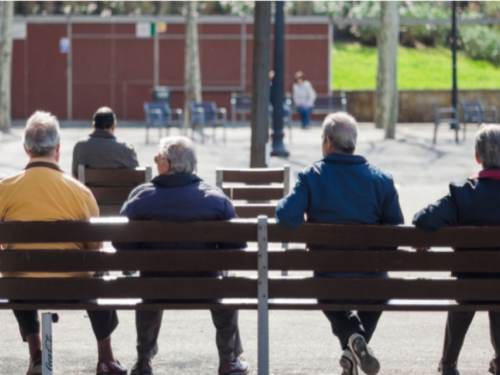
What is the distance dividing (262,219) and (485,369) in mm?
1814

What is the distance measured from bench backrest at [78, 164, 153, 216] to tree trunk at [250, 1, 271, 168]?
352 cm

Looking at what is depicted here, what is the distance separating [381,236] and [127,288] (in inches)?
48.0

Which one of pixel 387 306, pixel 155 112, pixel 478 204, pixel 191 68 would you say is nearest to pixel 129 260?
pixel 387 306

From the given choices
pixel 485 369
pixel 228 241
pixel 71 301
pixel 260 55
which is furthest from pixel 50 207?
pixel 260 55

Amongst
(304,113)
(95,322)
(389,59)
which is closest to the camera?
(95,322)

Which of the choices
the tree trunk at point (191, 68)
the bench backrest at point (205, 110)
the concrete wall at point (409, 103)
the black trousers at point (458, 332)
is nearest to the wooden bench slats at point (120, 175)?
the black trousers at point (458, 332)

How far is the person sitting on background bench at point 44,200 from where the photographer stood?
510 centimetres

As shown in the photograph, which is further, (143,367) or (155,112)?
(155,112)

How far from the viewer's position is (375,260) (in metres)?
4.83

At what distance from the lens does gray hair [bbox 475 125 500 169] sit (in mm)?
5129

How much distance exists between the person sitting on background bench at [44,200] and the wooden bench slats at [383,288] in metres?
0.97

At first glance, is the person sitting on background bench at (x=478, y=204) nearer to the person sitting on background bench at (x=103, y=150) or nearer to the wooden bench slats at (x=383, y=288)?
the wooden bench slats at (x=383, y=288)

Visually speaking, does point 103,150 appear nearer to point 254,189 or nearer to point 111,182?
point 111,182

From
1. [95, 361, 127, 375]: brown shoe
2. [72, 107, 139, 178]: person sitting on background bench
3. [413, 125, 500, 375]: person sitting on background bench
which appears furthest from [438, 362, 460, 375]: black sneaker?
[72, 107, 139, 178]: person sitting on background bench
